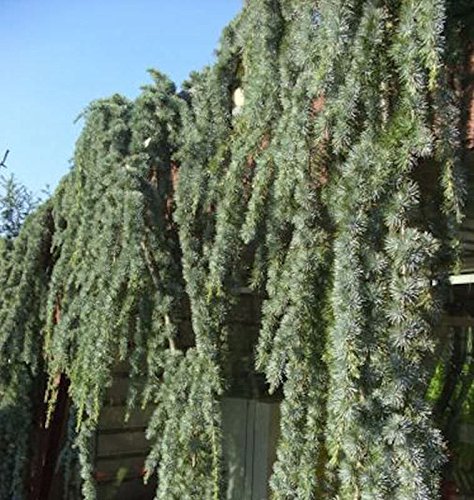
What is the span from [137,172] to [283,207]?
3.24 ft

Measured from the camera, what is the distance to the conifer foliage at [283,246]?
2047mm

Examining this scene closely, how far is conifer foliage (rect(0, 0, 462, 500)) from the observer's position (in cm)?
205

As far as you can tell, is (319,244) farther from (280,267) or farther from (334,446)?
(334,446)

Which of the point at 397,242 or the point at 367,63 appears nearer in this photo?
the point at 397,242

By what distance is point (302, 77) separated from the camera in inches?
95.3

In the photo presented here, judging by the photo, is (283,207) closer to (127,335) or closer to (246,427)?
(127,335)

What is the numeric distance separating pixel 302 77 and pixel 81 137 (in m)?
1.61

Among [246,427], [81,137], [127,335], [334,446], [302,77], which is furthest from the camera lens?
[246,427]

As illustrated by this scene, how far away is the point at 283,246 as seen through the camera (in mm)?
2600

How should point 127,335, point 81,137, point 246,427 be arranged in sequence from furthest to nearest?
1. point 246,427
2. point 81,137
3. point 127,335

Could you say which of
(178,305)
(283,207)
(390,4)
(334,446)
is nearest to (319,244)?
(283,207)

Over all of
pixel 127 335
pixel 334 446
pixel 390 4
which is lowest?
pixel 334 446

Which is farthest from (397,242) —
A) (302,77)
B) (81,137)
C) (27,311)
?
(27,311)

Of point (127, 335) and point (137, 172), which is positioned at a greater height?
point (137, 172)
